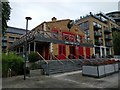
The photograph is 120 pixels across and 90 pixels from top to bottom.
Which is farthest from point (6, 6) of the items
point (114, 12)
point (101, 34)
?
point (114, 12)

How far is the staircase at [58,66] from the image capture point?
14.4 m

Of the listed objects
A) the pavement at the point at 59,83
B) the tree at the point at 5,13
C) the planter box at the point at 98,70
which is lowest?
the pavement at the point at 59,83

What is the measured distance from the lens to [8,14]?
18484 millimetres

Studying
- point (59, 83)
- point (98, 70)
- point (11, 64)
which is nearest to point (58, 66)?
point (11, 64)

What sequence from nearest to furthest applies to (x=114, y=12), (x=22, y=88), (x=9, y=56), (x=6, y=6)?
(x=22, y=88) → (x=9, y=56) → (x=6, y=6) → (x=114, y=12)

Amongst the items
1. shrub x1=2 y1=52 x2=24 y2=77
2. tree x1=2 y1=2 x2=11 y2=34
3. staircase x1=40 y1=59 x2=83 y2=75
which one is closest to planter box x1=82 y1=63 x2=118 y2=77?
staircase x1=40 y1=59 x2=83 y2=75

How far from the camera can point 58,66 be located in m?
16.1

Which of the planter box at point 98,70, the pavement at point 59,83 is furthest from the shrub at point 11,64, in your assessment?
the planter box at point 98,70

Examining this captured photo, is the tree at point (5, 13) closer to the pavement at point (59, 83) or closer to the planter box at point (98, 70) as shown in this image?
the pavement at point (59, 83)

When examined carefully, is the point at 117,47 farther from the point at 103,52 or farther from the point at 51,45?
the point at 103,52

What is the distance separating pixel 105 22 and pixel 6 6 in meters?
34.6

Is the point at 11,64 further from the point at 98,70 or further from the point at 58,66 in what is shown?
the point at 98,70

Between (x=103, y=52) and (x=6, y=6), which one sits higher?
(x=6, y=6)

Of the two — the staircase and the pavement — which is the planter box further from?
the staircase
